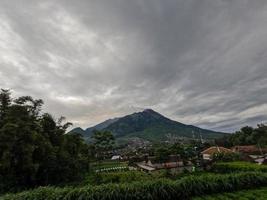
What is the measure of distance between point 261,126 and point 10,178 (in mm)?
65040

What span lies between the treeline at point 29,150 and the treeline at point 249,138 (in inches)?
1951

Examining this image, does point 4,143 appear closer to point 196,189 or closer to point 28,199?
point 28,199

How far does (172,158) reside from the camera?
53.4 meters

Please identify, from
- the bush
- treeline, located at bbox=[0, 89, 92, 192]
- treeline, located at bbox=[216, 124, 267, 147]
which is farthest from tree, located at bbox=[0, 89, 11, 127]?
treeline, located at bbox=[216, 124, 267, 147]

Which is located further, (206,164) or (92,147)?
(92,147)

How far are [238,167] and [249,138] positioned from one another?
1859 inches

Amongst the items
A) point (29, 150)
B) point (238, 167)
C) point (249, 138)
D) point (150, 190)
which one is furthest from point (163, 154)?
point (249, 138)

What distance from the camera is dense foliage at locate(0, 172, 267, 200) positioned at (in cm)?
1368

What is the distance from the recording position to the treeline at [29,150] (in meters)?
20.4

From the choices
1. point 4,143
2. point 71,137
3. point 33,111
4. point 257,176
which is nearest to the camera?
point 257,176

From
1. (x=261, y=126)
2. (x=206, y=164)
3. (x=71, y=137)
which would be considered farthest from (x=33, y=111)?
(x=261, y=126)

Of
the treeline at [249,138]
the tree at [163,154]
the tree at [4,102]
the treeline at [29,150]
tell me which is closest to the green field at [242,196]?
the treeline at [29,150]

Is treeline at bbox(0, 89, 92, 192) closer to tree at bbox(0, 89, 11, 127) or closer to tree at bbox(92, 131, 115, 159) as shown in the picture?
tree at bbox(0, 89, 11, 127)

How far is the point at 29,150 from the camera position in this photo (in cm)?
2078
